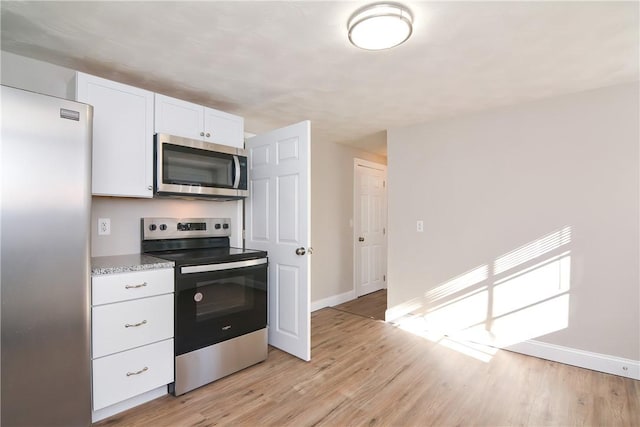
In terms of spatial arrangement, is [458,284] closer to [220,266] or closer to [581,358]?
[581,358]

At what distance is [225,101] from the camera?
2.77m

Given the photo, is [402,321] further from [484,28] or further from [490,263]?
[484,28]

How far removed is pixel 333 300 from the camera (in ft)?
14.1

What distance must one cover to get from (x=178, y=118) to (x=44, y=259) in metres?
1.33

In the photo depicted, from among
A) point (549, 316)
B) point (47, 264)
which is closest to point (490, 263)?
point (549, 316)

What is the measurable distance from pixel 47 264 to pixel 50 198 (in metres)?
0.33

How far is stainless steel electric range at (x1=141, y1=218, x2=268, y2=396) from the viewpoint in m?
2.15

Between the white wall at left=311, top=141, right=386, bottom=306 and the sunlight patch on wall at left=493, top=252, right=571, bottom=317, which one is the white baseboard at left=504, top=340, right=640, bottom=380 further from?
the white wall at left=311, top=141, right=386, bottom=306

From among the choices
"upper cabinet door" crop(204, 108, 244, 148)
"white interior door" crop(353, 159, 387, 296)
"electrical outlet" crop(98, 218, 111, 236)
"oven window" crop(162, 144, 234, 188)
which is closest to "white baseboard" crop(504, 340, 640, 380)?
"white interior door" crop(353, 159, 387, 296)

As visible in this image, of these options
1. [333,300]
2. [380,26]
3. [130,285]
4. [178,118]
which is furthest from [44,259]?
[333,300]

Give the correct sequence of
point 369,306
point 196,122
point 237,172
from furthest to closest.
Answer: point 369,306
point 237,172
point 196,122

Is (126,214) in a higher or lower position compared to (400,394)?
higher

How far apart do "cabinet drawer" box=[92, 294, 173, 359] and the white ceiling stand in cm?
156

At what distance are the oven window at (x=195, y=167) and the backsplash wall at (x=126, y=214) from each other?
1.26 ft
